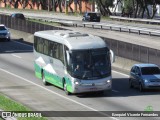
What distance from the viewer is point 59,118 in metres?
20.6

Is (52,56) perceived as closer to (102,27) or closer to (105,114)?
(105,114)

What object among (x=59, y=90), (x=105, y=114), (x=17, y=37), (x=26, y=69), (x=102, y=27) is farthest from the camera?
(x=102, y=27)

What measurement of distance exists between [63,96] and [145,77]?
15.4 feet

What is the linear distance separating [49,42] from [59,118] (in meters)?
9.90

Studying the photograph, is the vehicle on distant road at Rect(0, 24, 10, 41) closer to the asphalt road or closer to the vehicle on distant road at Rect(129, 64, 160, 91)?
the asphalt road

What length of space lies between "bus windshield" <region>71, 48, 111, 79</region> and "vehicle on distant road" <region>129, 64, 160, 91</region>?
251 cm

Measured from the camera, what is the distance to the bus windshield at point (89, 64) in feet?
87.1

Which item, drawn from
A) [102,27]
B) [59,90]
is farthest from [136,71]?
[102,27]

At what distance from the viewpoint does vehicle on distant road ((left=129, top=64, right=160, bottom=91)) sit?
2831 centimetres

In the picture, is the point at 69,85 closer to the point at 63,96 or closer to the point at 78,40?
the point at 63,96

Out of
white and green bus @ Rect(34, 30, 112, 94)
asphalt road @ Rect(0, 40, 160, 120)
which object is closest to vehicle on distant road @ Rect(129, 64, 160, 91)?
asphalt road @ Rect(0, 40, 160, 120)

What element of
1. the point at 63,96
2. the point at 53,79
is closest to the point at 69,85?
the point at 63,96

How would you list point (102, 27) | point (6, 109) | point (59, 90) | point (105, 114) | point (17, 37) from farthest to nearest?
point (102, 27)
point (17, 37)
point (59, 90)
point (105, 114)
point (6, 109)

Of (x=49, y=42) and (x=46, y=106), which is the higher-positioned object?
(x=49, y=42)
